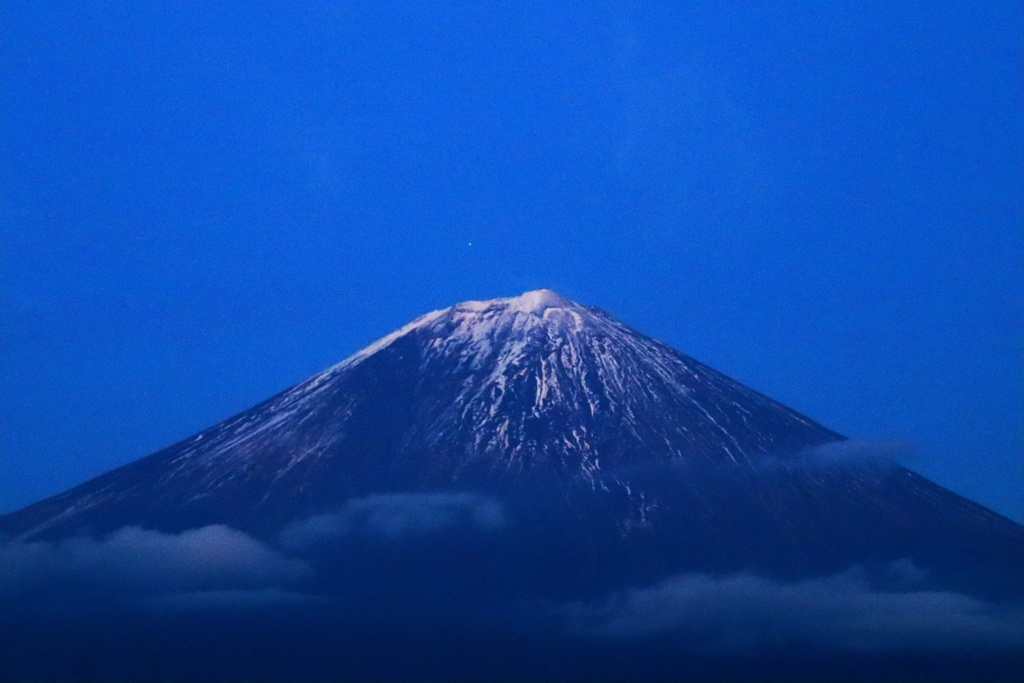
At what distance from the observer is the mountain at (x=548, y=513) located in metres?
40.8

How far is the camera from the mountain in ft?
134

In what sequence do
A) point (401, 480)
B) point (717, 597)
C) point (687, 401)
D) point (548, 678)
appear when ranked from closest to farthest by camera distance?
1. point (548, 678)
2. point (717, 597)
3. point (401, 480)
4. point (687, 401)

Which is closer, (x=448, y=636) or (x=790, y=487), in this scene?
(x=448, y=636)

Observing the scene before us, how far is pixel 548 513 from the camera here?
4397 cm

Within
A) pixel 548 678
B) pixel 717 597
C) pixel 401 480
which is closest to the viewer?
pixel 548 678

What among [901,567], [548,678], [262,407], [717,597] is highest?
[262,407]

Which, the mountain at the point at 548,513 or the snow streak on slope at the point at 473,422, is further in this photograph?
the snow streak on slope at the point at 473,422

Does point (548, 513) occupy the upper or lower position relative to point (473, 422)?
lower

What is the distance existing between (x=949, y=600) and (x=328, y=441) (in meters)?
21.8

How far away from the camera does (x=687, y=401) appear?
4919 cm

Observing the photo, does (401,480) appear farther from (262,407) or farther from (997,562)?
(997,562)

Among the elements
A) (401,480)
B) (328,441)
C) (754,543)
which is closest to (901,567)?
(754,543)

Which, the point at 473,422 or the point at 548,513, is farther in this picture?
the point at 473,422

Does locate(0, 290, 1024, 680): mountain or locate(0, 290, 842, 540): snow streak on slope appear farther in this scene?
locate(0, 290, 842, 540): snow streak on slope
